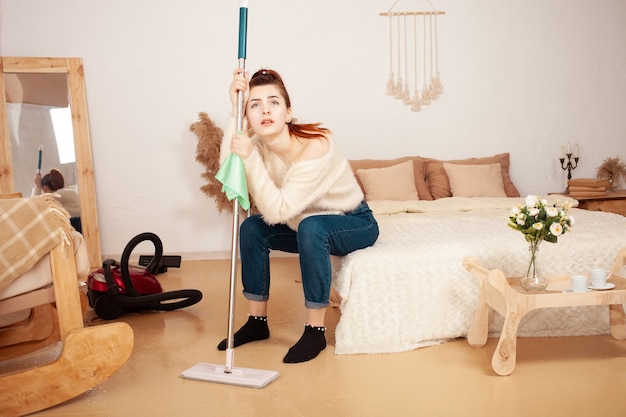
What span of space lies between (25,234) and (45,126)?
9.67 ft

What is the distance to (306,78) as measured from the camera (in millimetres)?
5133

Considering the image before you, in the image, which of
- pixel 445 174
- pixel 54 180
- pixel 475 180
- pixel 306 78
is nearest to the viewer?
pixel 475 180

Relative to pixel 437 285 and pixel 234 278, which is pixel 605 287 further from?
pixel 234 278

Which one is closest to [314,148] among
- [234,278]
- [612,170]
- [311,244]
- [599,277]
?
[311,244]

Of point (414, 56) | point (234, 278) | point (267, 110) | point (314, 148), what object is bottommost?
point (234, 278)

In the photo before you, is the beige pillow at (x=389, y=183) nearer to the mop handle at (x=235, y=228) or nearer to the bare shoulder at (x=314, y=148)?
the bare shoulder at (x=314, y=148)

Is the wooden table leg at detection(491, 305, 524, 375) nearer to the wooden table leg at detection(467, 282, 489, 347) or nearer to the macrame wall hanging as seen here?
the wooden table leg at detection(467, 282, 489, 347)

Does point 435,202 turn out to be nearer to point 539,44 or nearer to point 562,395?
point 539,44

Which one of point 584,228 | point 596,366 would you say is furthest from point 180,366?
point 584,228

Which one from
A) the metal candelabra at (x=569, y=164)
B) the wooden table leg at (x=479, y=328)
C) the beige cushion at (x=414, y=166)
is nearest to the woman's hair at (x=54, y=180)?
the beige cushion at (x=414, y=166)

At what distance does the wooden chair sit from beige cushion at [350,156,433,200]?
2700 millimetres

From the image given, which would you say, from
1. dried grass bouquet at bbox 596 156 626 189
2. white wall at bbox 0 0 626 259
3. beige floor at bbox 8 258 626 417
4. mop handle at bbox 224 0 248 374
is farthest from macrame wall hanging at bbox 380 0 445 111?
mop handle at bbox 224 0 248 374

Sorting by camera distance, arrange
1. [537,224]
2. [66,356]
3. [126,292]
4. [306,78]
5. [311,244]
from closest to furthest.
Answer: [66,356]
[537,224]
[311,244]
[126,292]
[306,78]

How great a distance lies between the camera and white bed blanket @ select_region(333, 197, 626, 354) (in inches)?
107
